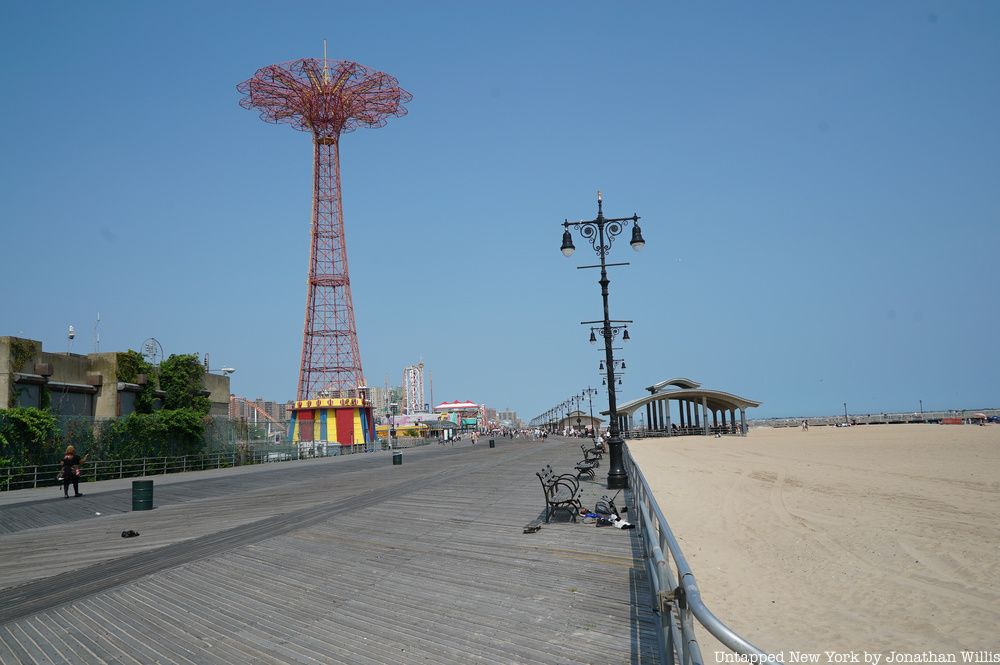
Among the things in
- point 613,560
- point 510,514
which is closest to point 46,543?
point 510,514

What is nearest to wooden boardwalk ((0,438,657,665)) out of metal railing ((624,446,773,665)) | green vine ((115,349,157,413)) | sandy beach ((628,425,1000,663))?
metal railing ((624,446,773,665))

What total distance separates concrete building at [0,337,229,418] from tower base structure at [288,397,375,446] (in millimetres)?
23509

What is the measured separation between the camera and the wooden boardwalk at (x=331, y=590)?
581cm

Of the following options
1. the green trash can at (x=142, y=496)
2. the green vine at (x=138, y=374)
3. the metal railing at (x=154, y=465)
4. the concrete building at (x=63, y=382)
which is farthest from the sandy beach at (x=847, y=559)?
the green vine at (x=138, y=374)

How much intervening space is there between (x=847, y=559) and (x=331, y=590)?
8354 mm

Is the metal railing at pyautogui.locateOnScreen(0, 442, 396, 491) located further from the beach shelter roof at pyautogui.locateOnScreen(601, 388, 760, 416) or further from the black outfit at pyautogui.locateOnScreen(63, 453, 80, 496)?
the beach shelter roof at pyautogui.locateOnScreen(601, 388, 760, 416)

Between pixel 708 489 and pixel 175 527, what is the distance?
1483cm

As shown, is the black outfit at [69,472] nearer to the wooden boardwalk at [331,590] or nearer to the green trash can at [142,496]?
the green trash can at [142,496]

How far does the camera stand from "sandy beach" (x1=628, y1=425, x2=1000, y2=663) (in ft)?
23.9

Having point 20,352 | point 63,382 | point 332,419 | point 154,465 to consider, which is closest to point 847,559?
point 20,352

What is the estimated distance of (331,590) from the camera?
25.3 ft

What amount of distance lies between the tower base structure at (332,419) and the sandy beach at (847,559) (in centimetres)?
4341

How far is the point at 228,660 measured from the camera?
563 centimetres

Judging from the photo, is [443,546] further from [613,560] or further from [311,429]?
[311,429]
